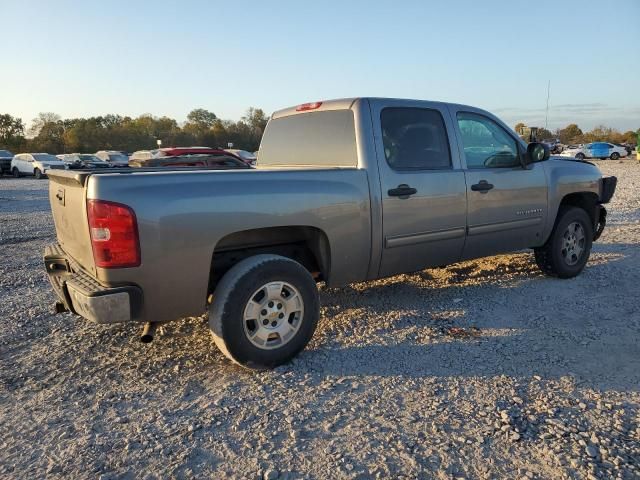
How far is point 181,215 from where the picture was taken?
311 centimetres

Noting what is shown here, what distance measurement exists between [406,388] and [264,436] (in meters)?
1.03

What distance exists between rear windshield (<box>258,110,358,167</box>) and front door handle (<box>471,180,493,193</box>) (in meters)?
1.35

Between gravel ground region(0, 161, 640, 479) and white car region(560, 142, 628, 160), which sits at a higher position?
gravel ground region(0, 161, 640, 479)

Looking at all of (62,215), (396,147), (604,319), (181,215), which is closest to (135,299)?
(181,215)

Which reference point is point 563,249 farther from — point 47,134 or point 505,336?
point 47,134

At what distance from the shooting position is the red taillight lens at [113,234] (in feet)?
9.60

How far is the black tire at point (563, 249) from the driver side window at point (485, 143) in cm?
103

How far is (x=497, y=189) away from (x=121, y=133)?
240 feet

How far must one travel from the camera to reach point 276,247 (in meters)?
4.02

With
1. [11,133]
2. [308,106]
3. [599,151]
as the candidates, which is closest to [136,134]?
[11,133]

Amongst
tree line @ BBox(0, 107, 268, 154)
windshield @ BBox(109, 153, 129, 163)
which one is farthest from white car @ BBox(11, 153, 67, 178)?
tree line @ BBox(0, 107, 268, 154)

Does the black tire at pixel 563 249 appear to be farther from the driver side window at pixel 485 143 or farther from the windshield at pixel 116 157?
the windshield at pixel 116 157

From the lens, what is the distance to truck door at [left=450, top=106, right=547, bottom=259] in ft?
15.6

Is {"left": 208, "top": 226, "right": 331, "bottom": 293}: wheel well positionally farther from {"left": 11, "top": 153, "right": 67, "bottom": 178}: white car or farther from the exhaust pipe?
{"left": 11, "top": 153, "right": 67, "bottom": 178}: white car
